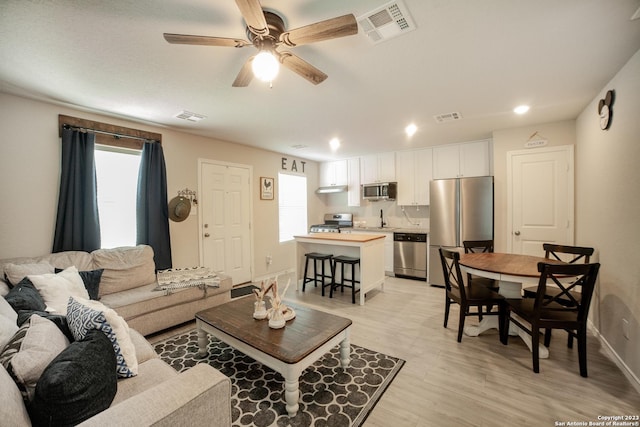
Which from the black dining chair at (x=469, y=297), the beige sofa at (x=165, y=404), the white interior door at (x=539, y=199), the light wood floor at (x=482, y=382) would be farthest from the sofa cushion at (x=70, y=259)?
the white interior door at (x=539, y=199)

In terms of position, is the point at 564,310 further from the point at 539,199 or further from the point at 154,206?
the point at 154,206

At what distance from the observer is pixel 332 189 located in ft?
20.4

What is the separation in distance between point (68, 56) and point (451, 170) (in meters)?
5.21

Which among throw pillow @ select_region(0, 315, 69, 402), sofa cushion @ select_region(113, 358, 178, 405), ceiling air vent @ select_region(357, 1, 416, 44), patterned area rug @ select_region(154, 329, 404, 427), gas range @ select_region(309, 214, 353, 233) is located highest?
ceiling air vent @ select_region(357, 1, 416, 44)

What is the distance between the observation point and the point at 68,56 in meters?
2.02

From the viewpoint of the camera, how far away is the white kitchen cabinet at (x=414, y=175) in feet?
16.9

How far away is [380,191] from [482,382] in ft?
12.7

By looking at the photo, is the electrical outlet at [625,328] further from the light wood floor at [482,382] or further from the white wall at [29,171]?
the white wall at [29,171]

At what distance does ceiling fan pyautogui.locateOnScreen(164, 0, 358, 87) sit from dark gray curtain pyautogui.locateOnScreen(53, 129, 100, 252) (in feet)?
7.85

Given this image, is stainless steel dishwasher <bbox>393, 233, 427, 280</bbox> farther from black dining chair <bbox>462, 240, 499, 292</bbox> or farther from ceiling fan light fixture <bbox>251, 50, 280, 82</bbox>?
ceiling fan light fixture <bbox>251, 50, 280, 82</bbox>

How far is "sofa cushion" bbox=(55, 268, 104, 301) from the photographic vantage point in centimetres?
255

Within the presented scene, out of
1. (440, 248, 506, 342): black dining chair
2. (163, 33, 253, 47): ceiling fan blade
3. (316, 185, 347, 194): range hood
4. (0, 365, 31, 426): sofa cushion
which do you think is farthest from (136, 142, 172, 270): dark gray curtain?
(440, 248, 506, 342): black dining chair

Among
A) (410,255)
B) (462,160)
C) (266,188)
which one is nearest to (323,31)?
(266,188)

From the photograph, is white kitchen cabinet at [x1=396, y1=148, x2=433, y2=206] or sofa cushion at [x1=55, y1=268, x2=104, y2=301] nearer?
sofa cushion at [x1=55, y1=268, x2=104, y2=301]
